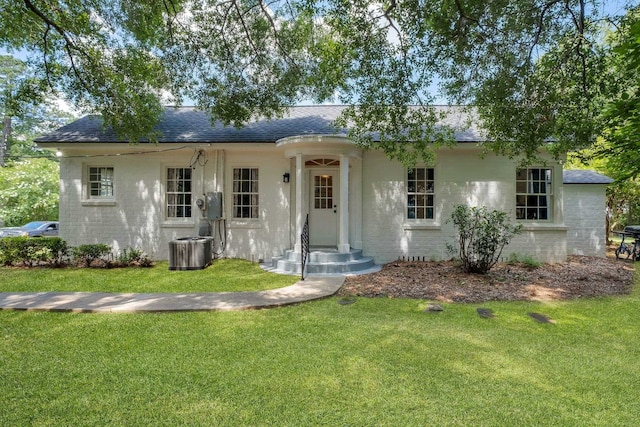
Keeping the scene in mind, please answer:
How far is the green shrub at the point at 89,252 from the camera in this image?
8.77m

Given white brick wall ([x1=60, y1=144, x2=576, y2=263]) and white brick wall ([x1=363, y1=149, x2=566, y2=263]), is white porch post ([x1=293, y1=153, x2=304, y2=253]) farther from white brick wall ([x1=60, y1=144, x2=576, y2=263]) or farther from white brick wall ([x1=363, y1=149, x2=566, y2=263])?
white brick wall ([x1=363, y1=149, x2=566, y2=263])

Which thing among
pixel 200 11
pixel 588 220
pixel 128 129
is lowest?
pixel 588 220

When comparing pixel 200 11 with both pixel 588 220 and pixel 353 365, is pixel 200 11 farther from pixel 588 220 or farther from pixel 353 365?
pixel 588 220

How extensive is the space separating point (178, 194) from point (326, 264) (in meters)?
5.14

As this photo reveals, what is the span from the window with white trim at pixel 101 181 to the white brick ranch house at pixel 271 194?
0.10 ft

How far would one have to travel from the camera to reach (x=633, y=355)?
3645 millimetres

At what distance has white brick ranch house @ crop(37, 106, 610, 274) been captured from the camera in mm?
9406

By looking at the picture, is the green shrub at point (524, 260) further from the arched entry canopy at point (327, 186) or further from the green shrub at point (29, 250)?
the green shrub at point (29, 250)

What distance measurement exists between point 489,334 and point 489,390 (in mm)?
1519

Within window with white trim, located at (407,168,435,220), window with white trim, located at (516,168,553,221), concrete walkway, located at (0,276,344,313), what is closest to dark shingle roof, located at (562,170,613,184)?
window with white trim, located at (516,168,553,221)

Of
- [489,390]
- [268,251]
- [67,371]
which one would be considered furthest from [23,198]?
[489,390]

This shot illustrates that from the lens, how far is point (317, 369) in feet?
10.6

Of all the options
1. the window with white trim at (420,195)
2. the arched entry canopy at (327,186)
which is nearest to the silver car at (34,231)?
the arched entry canopy at (327,186)

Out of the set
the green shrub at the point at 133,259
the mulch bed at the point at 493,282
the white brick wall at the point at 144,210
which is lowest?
the mulch bed at the point at 493,282
